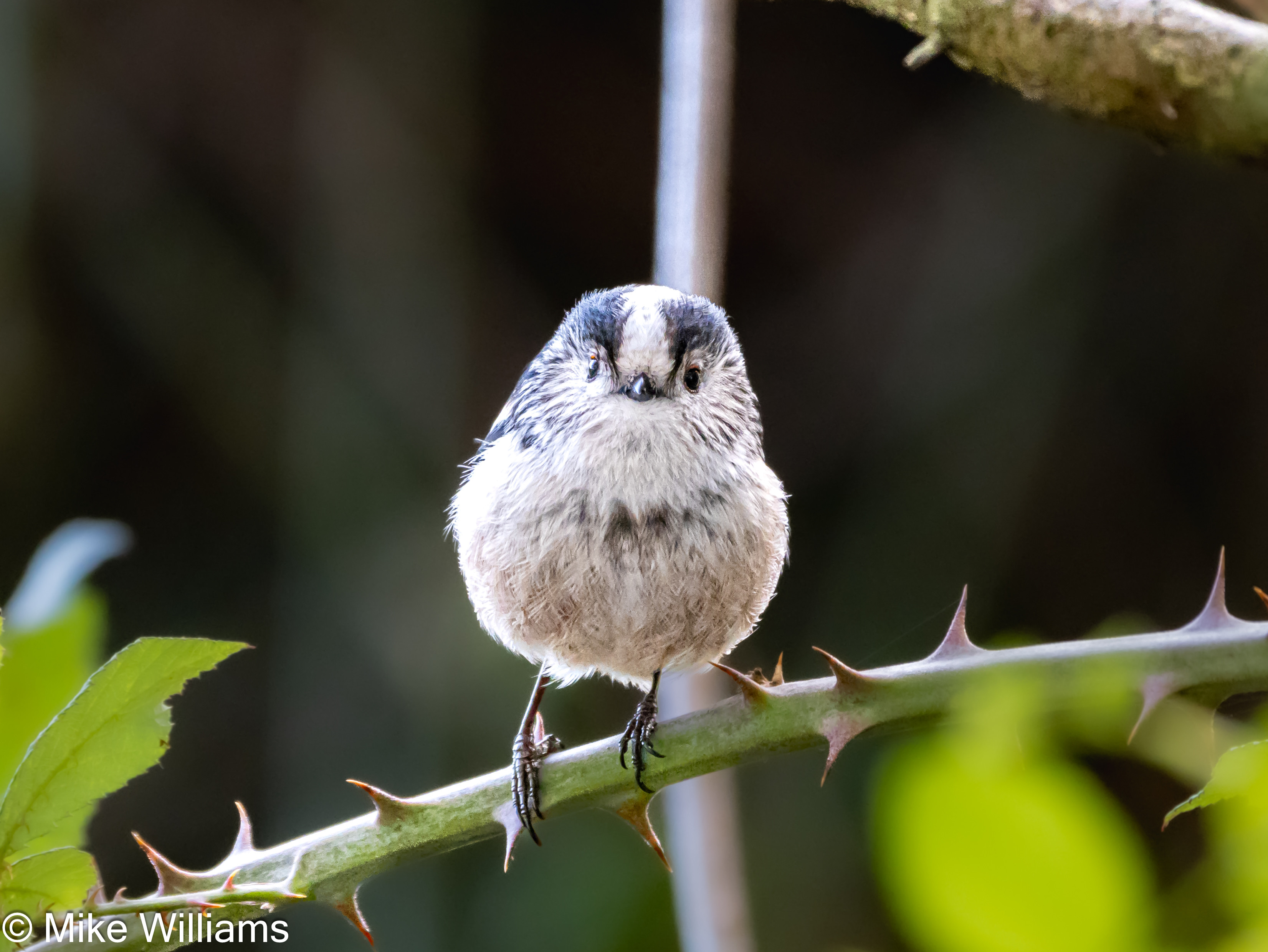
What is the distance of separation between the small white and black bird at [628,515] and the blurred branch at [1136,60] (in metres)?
0.95

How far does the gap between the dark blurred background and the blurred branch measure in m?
2.57

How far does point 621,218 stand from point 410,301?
70 cm

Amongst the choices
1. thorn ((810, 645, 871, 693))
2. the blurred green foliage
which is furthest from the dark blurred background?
the blurred green foliage

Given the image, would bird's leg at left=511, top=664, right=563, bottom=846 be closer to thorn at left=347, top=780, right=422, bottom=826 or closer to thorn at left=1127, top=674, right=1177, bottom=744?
thorn at left=347, top=780, right=422, bottom=826

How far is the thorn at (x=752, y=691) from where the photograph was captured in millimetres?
1090

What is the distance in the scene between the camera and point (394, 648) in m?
3.39

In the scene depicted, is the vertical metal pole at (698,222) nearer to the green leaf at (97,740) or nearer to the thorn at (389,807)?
the thorn at (389,807)

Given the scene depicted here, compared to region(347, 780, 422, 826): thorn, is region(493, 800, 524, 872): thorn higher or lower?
lower

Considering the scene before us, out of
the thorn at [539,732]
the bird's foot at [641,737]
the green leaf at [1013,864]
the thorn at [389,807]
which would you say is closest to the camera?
the green leaf at [1013,864]

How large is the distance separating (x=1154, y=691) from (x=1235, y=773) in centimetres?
20

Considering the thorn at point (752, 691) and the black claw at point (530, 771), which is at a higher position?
the thorn at point (752, 691)

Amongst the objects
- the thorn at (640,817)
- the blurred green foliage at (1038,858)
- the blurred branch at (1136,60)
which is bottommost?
the thorn at (640,817)

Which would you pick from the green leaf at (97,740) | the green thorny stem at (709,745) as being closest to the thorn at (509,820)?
the green thorny stem at (709,745)

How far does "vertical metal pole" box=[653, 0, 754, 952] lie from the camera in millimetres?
1164
